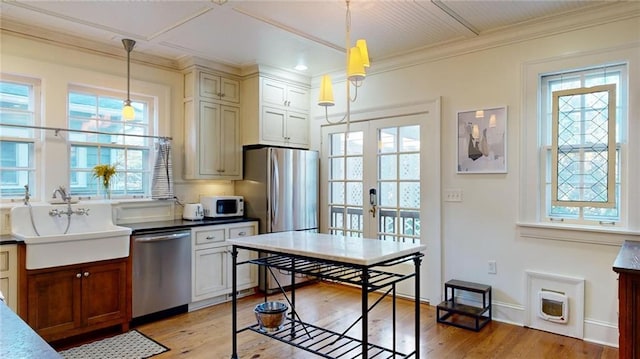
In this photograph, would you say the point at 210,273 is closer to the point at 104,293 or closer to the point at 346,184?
the point at 104,293

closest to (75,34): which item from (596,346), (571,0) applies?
(571,0)

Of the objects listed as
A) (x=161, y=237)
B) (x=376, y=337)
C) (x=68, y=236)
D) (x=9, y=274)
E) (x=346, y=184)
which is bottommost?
(x=376, y=337)

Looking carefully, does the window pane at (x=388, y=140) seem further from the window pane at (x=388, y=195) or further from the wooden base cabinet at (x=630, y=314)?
the wooden base cabinet at (x=630, y=314)

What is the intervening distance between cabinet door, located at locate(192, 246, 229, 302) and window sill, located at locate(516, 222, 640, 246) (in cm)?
290

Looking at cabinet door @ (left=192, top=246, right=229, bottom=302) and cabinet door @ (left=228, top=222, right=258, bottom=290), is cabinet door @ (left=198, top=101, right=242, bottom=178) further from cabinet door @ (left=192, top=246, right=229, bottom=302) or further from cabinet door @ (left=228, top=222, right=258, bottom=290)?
cabinet door @ (left=192, top=246, right=229, bottom=302)

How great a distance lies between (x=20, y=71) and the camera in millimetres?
3266

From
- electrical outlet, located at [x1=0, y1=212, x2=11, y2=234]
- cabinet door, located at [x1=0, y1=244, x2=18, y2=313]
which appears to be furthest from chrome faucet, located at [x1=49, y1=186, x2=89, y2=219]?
cabinet door, located at [x1=0, y1=244, x2=18, y2=313]

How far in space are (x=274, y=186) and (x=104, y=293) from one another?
1.95 m

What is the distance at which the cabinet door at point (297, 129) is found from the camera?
15.6 feet

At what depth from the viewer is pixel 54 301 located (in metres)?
2.87

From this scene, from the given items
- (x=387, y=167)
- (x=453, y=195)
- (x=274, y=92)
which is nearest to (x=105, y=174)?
(x=274, y=92)

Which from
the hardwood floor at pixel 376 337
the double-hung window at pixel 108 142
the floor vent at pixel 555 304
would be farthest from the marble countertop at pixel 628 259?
the double-hung window at pixel 108 142

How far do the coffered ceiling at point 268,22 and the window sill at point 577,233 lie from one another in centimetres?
173

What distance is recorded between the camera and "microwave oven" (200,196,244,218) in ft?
14.0
